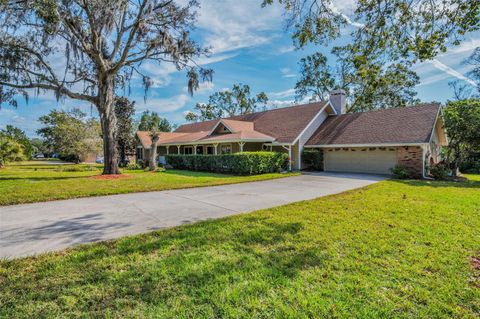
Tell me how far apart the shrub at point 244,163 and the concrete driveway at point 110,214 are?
6.25m

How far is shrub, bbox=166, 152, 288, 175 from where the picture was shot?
1617 centimetres

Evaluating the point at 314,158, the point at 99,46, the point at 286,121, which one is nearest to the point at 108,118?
the point at 99,46

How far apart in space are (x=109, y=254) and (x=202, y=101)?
147 feet

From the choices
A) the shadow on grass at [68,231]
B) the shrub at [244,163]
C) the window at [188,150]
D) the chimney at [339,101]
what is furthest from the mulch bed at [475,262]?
the window at [188,150]

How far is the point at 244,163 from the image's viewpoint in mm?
16031

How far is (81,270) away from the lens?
11.4 feet

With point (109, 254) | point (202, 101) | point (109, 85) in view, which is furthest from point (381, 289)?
point (202, 101)

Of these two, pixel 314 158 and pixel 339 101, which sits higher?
pixel 339 101

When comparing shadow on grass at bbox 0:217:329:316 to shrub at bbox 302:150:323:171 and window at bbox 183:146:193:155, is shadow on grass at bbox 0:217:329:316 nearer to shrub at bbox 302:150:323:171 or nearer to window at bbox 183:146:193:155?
shrub at bbox 302:150:323:171

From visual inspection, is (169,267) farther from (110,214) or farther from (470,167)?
(470,167)

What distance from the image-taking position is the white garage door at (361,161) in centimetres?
1659

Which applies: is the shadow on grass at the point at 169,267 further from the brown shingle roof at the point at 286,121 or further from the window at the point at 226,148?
the window at the point at 226,148

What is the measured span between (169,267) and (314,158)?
17.3 meters

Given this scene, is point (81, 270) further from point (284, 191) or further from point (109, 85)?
point (109, 85)
